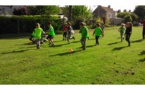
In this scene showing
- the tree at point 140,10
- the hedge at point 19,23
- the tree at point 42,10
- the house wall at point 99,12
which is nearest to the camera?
the hedge at point 19,23

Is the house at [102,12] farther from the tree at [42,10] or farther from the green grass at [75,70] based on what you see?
the green grass at [75,70]

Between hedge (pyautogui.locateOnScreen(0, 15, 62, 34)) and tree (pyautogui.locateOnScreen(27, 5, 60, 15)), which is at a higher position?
tree (pyautogui.locateOnScreen(27, 5, 60, 15))

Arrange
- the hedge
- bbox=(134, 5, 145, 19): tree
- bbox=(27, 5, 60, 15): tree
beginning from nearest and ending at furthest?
the hedge < bbox=(27, 5, 60, 15): tree < bbox=(134, 5, 145, 19): tree

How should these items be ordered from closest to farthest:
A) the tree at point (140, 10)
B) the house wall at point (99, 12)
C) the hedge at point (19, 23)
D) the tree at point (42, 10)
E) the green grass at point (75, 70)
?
the green grass at point (75, 70) < the hedge at point (19, 23) < the tree at point (42, 10) < the house wall at point (99, 12) < the tree at point (140, 10)

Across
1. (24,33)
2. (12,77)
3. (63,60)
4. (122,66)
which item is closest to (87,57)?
(63,60)

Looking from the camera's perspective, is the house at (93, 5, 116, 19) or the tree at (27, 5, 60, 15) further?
the house at (93, 5, 116, 19)

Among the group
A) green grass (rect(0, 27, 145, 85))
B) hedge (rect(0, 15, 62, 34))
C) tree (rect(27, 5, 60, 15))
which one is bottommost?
green grass (rect(0, 27, 145, 85))

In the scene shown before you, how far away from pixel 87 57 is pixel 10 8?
44910 mm

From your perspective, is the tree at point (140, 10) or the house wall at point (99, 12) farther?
the tree at point (140, 10)

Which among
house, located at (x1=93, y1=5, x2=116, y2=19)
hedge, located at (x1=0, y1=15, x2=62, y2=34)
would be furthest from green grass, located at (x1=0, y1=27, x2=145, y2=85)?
house, located at (x1=93, y1=5, x2=116, y2=19)

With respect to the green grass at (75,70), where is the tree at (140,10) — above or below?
above

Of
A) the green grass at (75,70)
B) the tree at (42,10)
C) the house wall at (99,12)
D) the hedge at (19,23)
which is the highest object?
the house wall at (99,12)

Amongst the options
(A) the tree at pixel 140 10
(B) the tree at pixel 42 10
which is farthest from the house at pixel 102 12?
(B) the tree at pixel 42 10

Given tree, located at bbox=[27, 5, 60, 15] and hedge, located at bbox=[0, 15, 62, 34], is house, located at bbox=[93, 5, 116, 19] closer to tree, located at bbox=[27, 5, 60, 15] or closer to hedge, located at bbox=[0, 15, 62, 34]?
tree, located at bbox=[27, 5, 60, 15]
